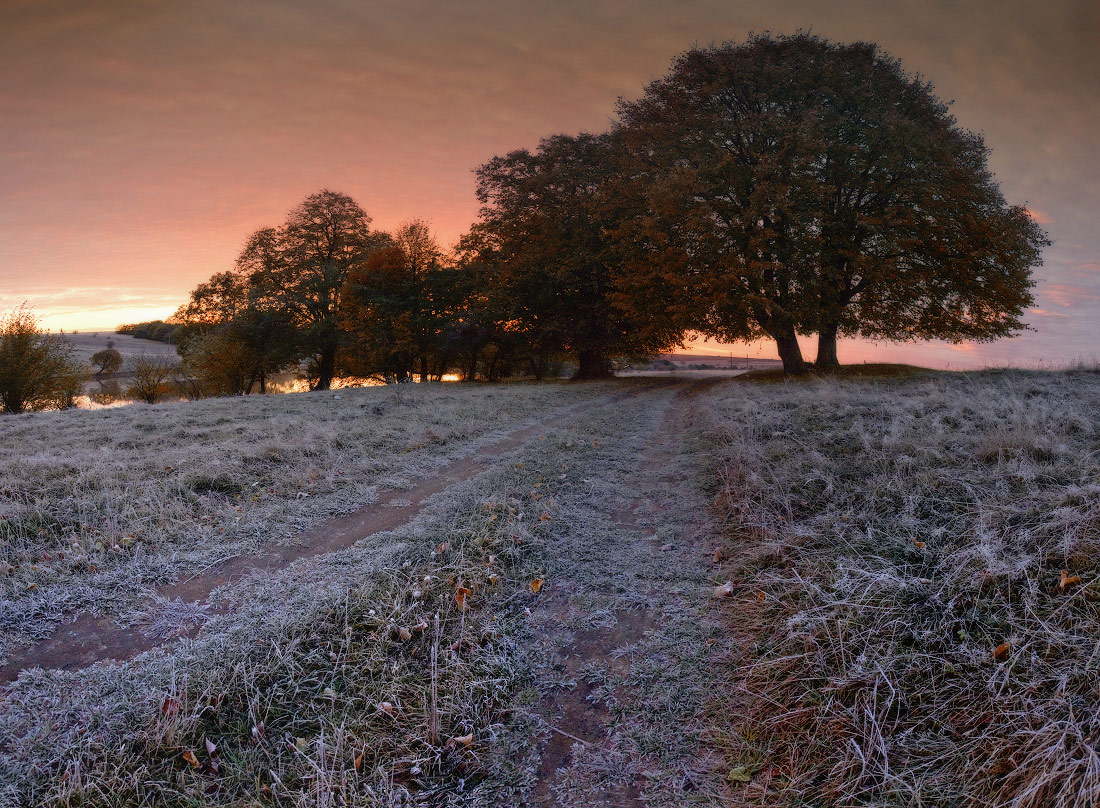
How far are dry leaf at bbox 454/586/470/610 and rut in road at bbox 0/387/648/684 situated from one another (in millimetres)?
1859

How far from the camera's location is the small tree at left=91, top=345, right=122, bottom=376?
43.2 meters

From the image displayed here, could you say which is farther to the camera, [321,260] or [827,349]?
[321,260]

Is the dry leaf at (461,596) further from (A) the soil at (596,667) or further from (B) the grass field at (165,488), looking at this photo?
(B) the grass field at (165,488)

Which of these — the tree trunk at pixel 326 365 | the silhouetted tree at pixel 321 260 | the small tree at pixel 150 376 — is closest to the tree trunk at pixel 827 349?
the silhouetted tree at pixel 321 260

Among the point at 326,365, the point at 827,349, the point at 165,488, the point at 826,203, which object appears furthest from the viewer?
the point at 326,365

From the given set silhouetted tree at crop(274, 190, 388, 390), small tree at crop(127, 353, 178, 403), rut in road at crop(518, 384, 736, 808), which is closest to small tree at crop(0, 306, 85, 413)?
small tree at crop(127, 353, 178, 403)

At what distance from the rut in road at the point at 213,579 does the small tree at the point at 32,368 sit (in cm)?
3418

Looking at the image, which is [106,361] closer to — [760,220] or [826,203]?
[760,220]

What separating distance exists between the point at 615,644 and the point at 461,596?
1.27 m

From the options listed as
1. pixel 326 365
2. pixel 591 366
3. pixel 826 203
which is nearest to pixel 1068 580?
pixel 826 203

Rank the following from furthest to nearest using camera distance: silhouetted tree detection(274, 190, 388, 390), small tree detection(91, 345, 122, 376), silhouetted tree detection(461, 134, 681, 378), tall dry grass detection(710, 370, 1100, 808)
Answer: small tree detection(91, 345, 122, 376), silhouetted tree detection(274, 190, 388, 390), silhouetted tree detection(461, 134, 681, 378), tall dry grass detection(710, 370, 1100, 808)

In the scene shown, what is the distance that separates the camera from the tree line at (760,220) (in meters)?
18.5

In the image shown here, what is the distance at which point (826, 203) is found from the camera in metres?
20.0

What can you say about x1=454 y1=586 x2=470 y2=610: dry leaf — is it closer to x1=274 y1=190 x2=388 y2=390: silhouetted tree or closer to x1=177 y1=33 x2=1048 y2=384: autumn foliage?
x1=177 y1=33 x2=1048 y2=384: autumn foliage
